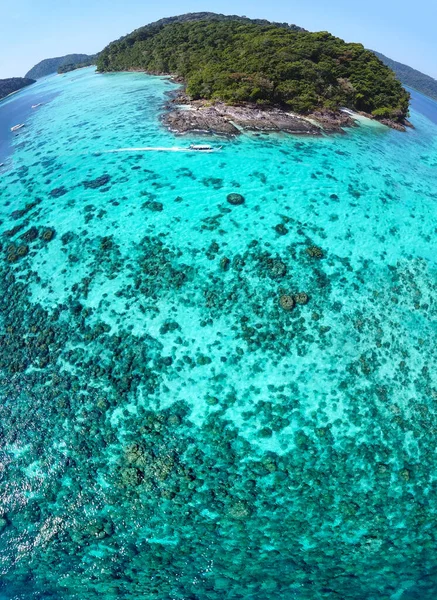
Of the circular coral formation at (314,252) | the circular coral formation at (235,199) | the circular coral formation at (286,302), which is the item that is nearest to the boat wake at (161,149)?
the circular coral formation at (235,199)

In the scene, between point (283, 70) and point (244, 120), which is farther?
point (283, 70)

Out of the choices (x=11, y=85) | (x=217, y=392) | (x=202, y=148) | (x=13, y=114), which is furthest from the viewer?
(x=11, y=85)

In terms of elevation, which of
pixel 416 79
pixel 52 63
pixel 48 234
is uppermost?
pixel 52 63

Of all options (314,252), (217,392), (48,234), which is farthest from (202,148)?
(217,392)

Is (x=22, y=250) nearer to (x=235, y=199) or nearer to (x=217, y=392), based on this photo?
(x=235, y=199)

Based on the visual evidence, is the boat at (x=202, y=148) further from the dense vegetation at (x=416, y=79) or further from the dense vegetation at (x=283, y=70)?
the dense vegetation at (x=416, y=79)

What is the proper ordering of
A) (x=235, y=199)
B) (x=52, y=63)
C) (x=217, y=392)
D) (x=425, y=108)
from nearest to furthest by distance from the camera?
(x=217, y=392) < (x=235, y=199) < (x=425, y=108) < (x=52, y=63)
